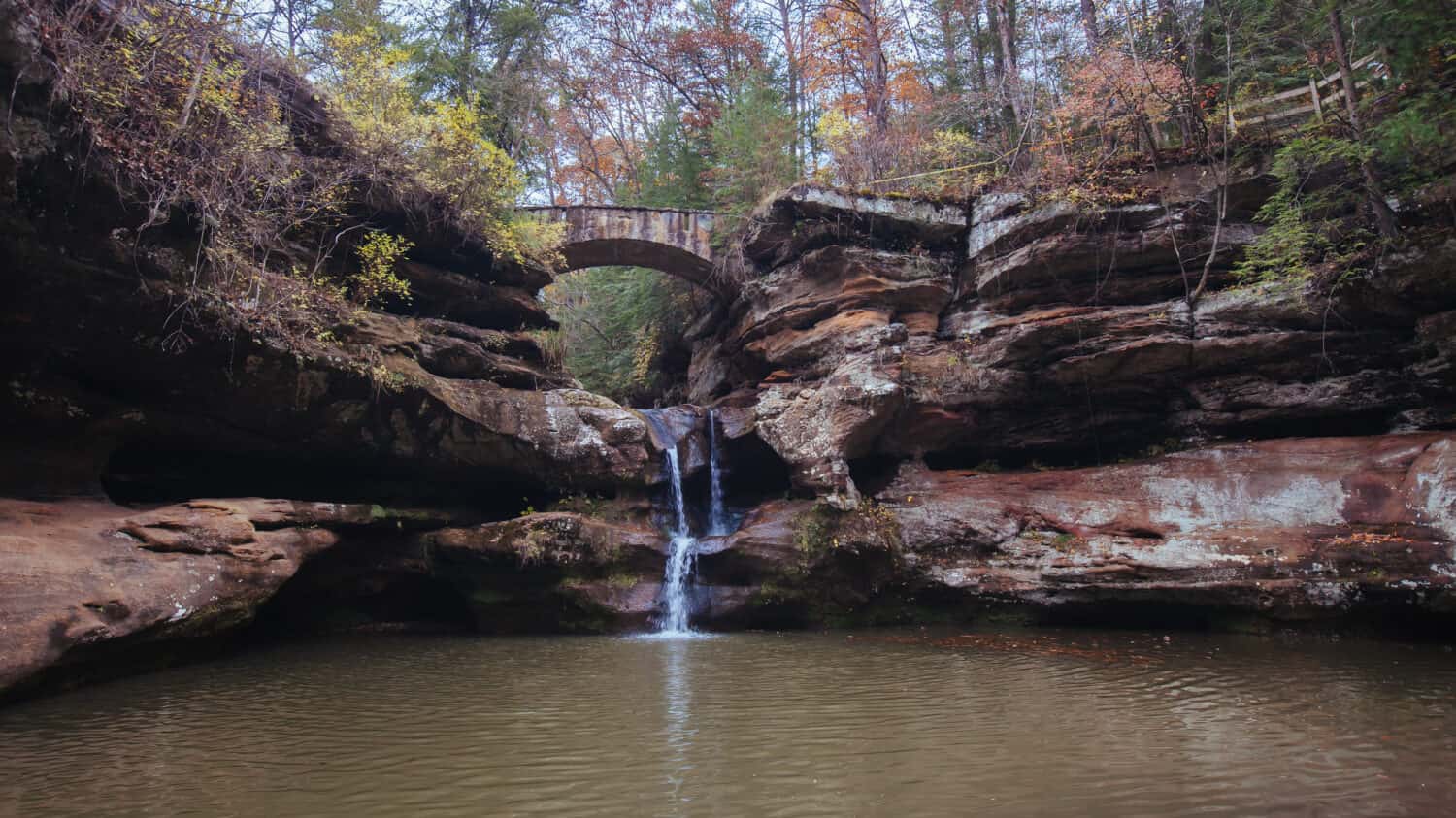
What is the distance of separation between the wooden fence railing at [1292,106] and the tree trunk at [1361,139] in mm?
873

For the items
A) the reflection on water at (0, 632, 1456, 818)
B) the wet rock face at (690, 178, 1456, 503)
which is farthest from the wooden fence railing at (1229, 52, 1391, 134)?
the reflection on water at (0, 632, 1456, 818)

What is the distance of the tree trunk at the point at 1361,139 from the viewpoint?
1069cm

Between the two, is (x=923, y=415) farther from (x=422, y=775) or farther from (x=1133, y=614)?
(x=422, y=775)

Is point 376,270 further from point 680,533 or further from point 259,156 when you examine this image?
point 680,533

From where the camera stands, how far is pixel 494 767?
438 cm

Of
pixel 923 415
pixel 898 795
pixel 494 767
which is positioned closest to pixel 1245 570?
pixel 923 415

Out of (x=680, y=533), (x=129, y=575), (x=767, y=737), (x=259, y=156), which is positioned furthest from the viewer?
(x=680, y=533)

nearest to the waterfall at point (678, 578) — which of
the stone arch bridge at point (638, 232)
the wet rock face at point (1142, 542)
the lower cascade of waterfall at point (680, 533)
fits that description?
the lower cascade of waterfall at point (680, 533)

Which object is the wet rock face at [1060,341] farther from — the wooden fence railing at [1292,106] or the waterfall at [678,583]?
the waterfall at [678,583]

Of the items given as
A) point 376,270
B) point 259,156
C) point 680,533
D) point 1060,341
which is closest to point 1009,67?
point 1060,341

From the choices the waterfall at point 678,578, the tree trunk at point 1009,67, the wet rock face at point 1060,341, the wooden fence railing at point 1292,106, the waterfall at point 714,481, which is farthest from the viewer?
the tree trunk at point 1009,67

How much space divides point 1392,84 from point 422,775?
14.3m

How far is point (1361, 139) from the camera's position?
10.6 m

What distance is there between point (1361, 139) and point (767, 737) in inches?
471
